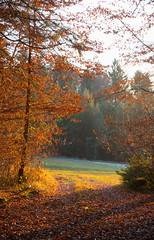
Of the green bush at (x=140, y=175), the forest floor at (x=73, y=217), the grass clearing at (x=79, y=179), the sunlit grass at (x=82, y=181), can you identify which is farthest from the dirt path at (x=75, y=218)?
the sunlit grass at (x=82, y=181)

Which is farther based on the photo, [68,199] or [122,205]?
[68,199]

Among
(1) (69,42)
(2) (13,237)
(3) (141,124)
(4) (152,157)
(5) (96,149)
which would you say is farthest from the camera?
(5) (96,149)

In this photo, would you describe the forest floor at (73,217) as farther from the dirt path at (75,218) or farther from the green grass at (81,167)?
the green grass at (81,167)

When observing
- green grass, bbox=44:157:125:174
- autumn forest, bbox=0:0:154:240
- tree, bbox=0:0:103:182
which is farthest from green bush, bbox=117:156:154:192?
green grass, bbox=44:157:125:174

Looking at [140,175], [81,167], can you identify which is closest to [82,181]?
[140,175]

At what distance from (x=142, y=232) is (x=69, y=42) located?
4.79m

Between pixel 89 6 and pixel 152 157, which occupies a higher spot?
pixel 89 6

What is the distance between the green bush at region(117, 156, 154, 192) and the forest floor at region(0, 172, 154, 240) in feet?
3.48

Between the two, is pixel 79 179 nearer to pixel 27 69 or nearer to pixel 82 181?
pixel 82 181

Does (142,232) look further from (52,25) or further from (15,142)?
(52,25)

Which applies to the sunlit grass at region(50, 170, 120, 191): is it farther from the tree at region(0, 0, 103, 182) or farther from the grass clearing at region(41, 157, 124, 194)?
the tree at region(0, 0, 103, 182)

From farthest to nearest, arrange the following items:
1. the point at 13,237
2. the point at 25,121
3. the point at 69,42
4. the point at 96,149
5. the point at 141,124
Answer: the point at 96,149 < the point at 25,121 < the point at 141,124 < the point at 69,42 < the point at 13,237

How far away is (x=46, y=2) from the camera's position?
236 inches

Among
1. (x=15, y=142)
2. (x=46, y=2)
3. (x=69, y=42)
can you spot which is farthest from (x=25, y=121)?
(x=46, y=2)
